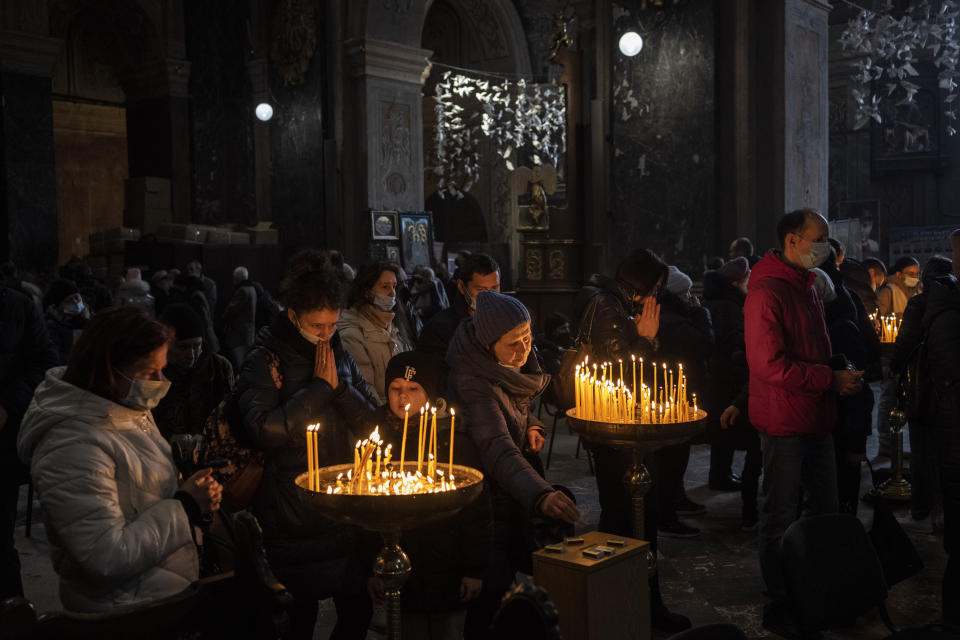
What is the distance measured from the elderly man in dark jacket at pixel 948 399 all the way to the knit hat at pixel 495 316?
7.35 feet

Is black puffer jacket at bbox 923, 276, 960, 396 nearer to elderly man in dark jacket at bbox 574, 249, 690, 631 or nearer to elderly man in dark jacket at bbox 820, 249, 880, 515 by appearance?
elderly man in dark jacket at bbox 820, 249, 880, 515

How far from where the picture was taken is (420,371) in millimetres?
3457

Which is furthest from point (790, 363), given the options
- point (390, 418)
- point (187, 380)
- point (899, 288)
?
point (899, 288)

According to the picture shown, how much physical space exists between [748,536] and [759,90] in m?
6.62

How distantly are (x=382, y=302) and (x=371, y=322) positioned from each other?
13cm

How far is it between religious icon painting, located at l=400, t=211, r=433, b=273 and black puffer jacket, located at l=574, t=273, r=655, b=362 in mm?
9992

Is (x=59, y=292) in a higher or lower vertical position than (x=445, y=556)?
higher

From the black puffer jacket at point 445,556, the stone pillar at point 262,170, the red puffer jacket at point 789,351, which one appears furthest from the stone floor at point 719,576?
the stone pillar at point 262,170

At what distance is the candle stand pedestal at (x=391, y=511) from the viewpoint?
2.44m

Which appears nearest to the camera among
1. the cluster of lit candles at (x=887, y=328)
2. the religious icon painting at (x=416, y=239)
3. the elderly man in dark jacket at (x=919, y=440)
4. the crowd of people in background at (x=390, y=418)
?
the crowd of people in background at (x=390, y=418)

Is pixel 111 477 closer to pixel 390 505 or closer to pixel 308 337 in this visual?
pixel 390 505

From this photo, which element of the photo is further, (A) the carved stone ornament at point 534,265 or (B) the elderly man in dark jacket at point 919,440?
(A) the carved stone ornament at point 534,265

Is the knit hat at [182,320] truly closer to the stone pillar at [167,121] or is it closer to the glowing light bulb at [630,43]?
the glowing light bulb at [630,43]

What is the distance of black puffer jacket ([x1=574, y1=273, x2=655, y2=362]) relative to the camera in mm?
4613
